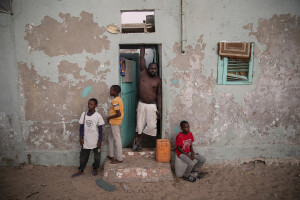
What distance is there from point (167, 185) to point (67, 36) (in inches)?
139

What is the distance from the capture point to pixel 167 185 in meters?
3.59

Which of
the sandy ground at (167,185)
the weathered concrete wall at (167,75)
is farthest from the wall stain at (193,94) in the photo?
the sandy ground at (167,185)

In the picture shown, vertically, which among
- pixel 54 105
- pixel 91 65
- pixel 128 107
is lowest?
pixel 128 107

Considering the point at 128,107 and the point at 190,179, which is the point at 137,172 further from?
the point at 128,107

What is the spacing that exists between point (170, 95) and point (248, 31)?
81.7 inches

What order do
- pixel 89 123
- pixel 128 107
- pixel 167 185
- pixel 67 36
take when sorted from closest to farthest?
pixel 167 185 → pixel 89 123 → pixel 67 36 → pixel 128 107

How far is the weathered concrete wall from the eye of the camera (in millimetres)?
3957

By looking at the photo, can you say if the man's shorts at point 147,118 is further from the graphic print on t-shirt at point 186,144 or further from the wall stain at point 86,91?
the wall stain at point 86,91

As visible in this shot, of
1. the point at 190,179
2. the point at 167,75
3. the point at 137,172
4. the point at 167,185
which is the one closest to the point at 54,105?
the point at 137,172

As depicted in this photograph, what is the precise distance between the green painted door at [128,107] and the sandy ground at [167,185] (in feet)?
3.58

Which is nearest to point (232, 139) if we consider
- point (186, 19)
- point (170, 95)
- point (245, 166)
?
point (245, 166)

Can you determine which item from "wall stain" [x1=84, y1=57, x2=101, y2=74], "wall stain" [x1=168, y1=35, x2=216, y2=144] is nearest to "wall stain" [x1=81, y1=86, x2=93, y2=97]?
"wall stain" [x1=84, y1=57, x2=101, y2=74]

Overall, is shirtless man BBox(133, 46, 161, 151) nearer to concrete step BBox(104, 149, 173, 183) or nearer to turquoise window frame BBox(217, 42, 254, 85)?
concrete step BBox(104, 149, 173, 183)

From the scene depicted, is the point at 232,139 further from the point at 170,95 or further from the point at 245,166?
the point at 170,95
